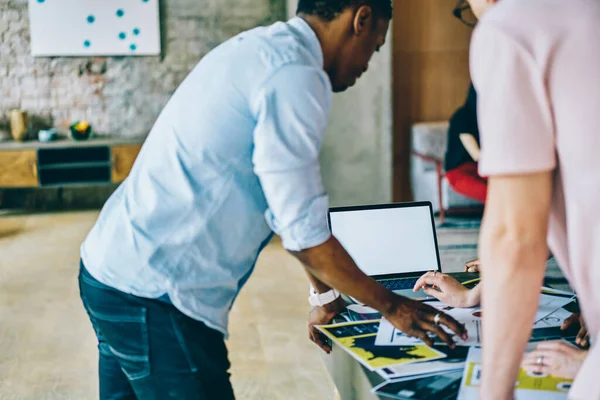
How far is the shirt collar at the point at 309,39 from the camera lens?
1.28m

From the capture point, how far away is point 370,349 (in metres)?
1.40

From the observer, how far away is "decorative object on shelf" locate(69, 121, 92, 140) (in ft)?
22.6

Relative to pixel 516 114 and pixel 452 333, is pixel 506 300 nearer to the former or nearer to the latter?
pixel 516 114

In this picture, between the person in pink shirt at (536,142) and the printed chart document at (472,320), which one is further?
the printed chart document at (472,320)

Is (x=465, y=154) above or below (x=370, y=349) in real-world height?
below

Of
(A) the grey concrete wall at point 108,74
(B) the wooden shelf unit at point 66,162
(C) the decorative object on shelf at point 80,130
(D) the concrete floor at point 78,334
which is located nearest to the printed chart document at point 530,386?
(D) the concrete floor at point 78,334

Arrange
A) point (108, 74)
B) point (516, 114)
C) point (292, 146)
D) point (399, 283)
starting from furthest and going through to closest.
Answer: point (108, 74) → point (399, 283) → point (292, 146) → point (516, 114)

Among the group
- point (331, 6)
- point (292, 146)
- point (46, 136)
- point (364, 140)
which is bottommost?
point (46, 136)

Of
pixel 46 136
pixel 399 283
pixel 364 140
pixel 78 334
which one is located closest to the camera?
pixel 399 283

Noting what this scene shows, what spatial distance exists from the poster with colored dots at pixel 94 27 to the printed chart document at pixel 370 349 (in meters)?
5.99

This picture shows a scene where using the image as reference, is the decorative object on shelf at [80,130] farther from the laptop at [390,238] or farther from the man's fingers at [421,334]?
the man's fingers at [421,334]

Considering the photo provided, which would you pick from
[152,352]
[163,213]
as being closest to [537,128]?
[163,213]

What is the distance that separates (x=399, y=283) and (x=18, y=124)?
5.89 meters

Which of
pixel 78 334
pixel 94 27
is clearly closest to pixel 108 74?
pixel 94 27
